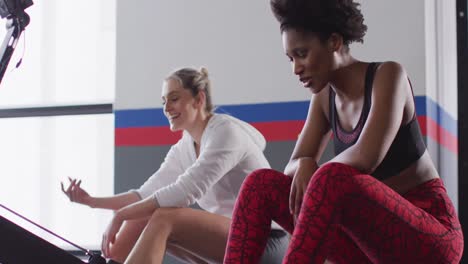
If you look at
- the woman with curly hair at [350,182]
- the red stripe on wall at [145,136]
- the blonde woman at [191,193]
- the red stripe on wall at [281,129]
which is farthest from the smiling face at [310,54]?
the red stripe on wall at [145,136]

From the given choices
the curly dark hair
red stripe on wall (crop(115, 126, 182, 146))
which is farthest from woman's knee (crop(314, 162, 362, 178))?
red stripe on wall (crop(115, 126, 182, 146))

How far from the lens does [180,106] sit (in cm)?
218

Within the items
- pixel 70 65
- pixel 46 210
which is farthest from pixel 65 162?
pixel 70 65

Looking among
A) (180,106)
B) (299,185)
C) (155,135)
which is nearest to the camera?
(299,185)

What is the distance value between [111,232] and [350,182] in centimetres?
100

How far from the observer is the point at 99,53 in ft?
11.9

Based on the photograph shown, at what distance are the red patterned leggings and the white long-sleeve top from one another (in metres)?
0.55

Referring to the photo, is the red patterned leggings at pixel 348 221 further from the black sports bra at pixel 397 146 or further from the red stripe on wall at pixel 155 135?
the red stripe on wall at pixel 155 135

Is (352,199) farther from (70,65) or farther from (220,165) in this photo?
(70,65)

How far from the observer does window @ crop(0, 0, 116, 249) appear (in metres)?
3.58

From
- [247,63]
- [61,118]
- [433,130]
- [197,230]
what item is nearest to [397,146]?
[197,230]

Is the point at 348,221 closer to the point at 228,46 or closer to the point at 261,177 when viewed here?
the point at 261,177

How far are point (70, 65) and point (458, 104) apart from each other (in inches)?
84.3

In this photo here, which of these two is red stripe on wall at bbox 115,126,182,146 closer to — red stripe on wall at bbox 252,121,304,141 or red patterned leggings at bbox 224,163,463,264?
red stripe on wall at bbox 252,121,304,141
